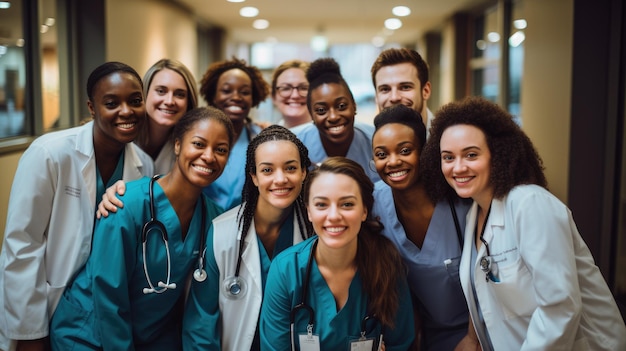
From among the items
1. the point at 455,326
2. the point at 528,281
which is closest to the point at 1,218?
the point at 455,326

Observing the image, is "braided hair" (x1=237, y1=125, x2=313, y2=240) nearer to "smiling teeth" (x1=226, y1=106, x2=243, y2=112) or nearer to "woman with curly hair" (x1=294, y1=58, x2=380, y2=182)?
"woman with curly hair" (x1=294, y1=58, x2=380, y2=182)

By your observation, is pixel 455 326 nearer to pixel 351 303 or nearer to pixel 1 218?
pixel 351 303

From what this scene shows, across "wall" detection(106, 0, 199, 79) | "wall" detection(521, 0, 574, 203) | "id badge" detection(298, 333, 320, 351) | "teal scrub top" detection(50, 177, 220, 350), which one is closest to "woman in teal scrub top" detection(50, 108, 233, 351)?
"teal scrub top" detection(50, 177, 220, 350)

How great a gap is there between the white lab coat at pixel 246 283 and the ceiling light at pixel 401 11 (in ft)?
17.2

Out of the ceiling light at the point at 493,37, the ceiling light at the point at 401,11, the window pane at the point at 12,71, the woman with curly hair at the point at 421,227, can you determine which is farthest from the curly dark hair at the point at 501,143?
the ceiling light at the point at 401,11

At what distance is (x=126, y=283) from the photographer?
189 cm

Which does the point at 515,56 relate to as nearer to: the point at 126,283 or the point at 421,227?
the point at 421,227

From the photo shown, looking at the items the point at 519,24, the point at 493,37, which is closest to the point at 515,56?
the point at 519,24

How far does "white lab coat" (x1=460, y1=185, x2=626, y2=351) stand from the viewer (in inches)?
62.1

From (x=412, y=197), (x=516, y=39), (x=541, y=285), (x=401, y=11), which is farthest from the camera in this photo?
(x=401, y=11)

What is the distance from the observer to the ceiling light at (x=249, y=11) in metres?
6.76

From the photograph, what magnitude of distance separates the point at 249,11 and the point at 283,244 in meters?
5.47

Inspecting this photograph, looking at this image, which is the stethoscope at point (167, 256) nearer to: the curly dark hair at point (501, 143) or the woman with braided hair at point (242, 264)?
the woman with braided hair at point (242, 264)

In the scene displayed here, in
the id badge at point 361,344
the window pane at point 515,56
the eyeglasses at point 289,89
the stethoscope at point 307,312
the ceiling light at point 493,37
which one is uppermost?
the ceiling light at point 493,37
